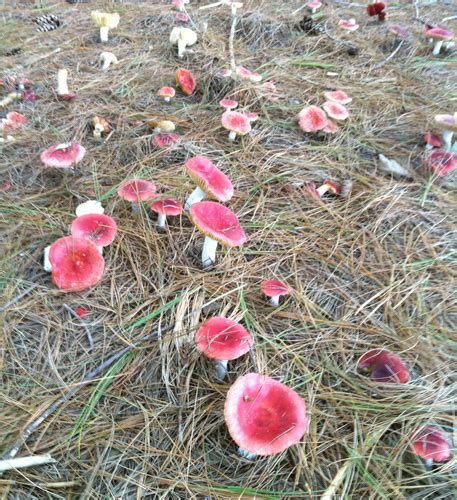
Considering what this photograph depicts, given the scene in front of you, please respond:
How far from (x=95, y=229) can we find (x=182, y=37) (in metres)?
2.97

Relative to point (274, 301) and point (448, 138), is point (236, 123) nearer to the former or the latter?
point (274, 301)

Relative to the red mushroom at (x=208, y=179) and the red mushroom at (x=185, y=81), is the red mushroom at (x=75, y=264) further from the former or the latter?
the red mushroom at (x=185, y=81)

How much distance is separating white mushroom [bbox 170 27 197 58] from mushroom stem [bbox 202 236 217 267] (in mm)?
2908

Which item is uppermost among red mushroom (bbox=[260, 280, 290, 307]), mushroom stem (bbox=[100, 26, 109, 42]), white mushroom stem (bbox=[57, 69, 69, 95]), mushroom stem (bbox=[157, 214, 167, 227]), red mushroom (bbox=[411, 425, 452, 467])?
mushroom stem (bbox=[100, 26, 109, 42])

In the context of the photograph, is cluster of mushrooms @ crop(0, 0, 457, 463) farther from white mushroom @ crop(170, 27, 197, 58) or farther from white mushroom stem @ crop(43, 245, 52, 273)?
white mushroom @ crop(170, 27, 197, 58)

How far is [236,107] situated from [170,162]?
102 centimetres

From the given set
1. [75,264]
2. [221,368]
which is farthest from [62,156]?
[221,368]

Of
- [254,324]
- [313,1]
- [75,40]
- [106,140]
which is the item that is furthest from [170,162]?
[313,1]

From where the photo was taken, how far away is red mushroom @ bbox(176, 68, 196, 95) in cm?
387

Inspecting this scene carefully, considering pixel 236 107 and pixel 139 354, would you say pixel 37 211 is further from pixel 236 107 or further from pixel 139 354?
pixel 236 107

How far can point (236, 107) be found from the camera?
3.79 metres

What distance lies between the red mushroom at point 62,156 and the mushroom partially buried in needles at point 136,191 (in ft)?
1.64

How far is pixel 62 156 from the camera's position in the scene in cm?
288

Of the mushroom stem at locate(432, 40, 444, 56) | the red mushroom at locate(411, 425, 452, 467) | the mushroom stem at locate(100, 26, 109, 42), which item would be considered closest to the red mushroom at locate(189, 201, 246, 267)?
the red mushroom at locate(411, 425, 452, 467)
